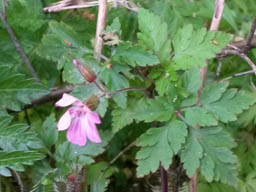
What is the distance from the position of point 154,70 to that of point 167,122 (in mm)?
161

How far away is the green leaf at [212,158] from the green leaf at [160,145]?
0.04 meters

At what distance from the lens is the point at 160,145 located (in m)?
1.07

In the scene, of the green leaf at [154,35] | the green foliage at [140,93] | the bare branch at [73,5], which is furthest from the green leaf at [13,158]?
the bare branch at [73,5]

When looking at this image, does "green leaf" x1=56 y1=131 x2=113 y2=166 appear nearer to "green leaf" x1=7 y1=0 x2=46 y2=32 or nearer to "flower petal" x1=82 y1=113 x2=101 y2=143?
"flower petal" x1=82 y1=113 x2=101 y2=143

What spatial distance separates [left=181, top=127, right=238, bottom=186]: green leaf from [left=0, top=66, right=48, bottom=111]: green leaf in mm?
512

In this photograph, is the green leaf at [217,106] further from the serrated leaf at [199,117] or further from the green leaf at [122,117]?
the green leaf at [122,117]

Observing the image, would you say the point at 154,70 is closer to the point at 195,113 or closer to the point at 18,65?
the point at 195,113

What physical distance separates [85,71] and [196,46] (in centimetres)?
34

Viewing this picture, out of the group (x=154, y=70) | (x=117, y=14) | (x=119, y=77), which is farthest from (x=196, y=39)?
(x=117, y=14)

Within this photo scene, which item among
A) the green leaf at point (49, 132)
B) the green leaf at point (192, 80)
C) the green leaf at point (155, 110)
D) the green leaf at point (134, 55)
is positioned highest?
the green leaf at point (134, 55)

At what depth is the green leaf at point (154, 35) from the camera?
113 cm

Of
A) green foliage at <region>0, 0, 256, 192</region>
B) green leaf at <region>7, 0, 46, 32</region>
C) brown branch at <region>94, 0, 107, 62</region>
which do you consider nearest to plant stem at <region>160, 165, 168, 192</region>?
green foliage at <region>0, 0, 256, 192</region>

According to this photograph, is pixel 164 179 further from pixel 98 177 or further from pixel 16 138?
pixel 16 138

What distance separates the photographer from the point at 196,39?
1118mm
